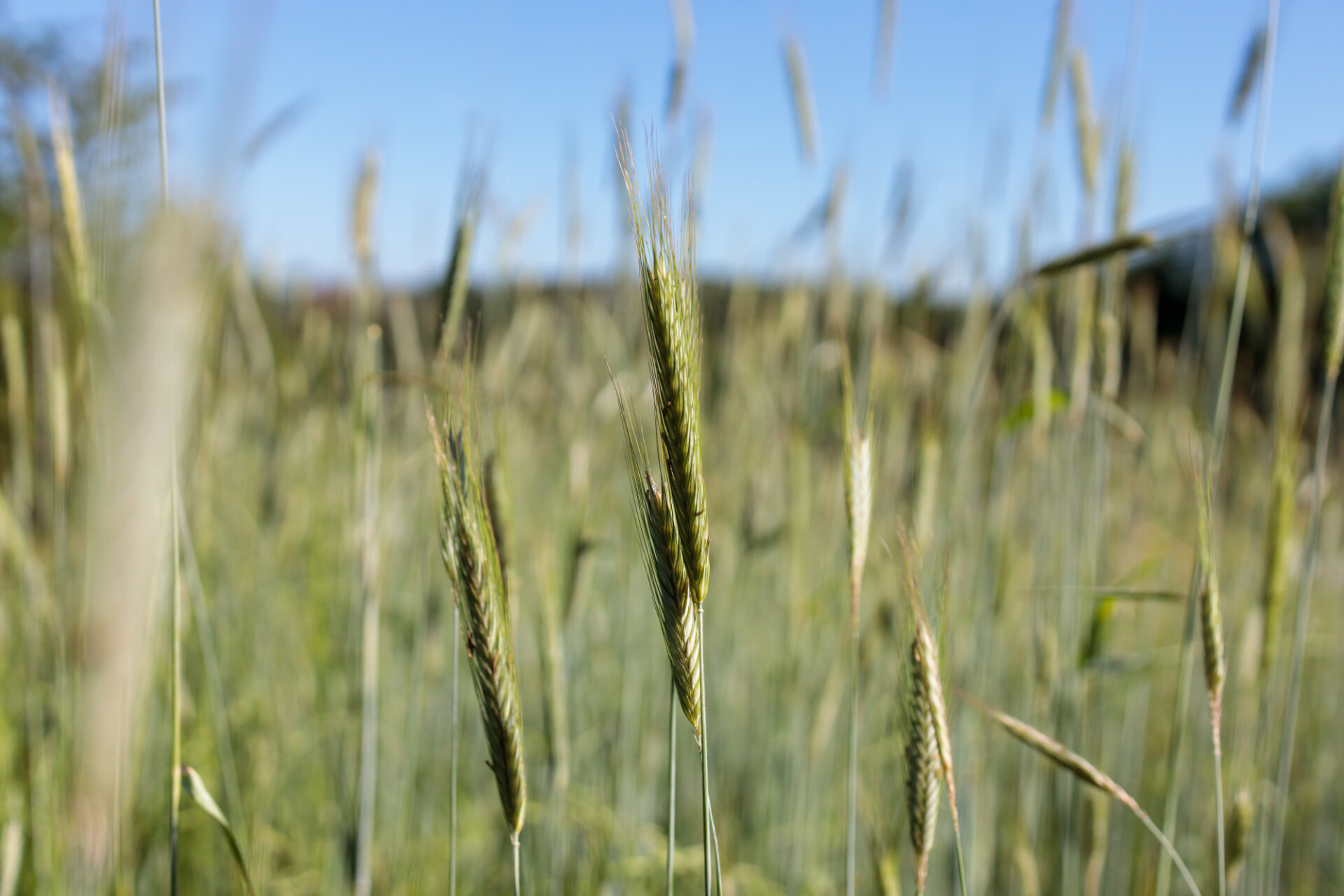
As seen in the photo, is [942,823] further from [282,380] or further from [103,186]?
[282,380]

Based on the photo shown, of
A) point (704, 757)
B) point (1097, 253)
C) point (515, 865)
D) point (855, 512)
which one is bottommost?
point (515, 865)

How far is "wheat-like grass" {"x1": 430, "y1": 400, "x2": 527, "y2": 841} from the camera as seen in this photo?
0.45 metres

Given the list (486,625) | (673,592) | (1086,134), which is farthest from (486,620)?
(1086,134)

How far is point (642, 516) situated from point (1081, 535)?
2.94ft

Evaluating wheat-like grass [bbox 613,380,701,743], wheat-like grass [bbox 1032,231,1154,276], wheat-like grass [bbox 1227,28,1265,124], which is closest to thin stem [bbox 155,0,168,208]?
wheat-like grass [bbox 613,380,701,743]

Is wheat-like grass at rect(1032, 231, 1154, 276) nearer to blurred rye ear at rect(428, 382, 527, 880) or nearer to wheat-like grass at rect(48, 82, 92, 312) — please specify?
blurred rye ear at rect(428, 382, 527, 880)

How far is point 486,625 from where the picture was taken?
46 centimetres

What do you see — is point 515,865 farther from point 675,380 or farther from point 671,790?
point 675,380

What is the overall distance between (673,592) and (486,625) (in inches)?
4.6

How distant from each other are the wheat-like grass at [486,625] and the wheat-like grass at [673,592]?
3.7 inches

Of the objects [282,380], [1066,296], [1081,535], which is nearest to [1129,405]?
[1066,296]

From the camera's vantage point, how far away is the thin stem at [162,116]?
387 millimetres

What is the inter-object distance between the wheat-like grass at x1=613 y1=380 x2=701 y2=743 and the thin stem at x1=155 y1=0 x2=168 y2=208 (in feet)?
0.91

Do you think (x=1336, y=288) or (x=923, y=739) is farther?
(x=1336, y=288)
